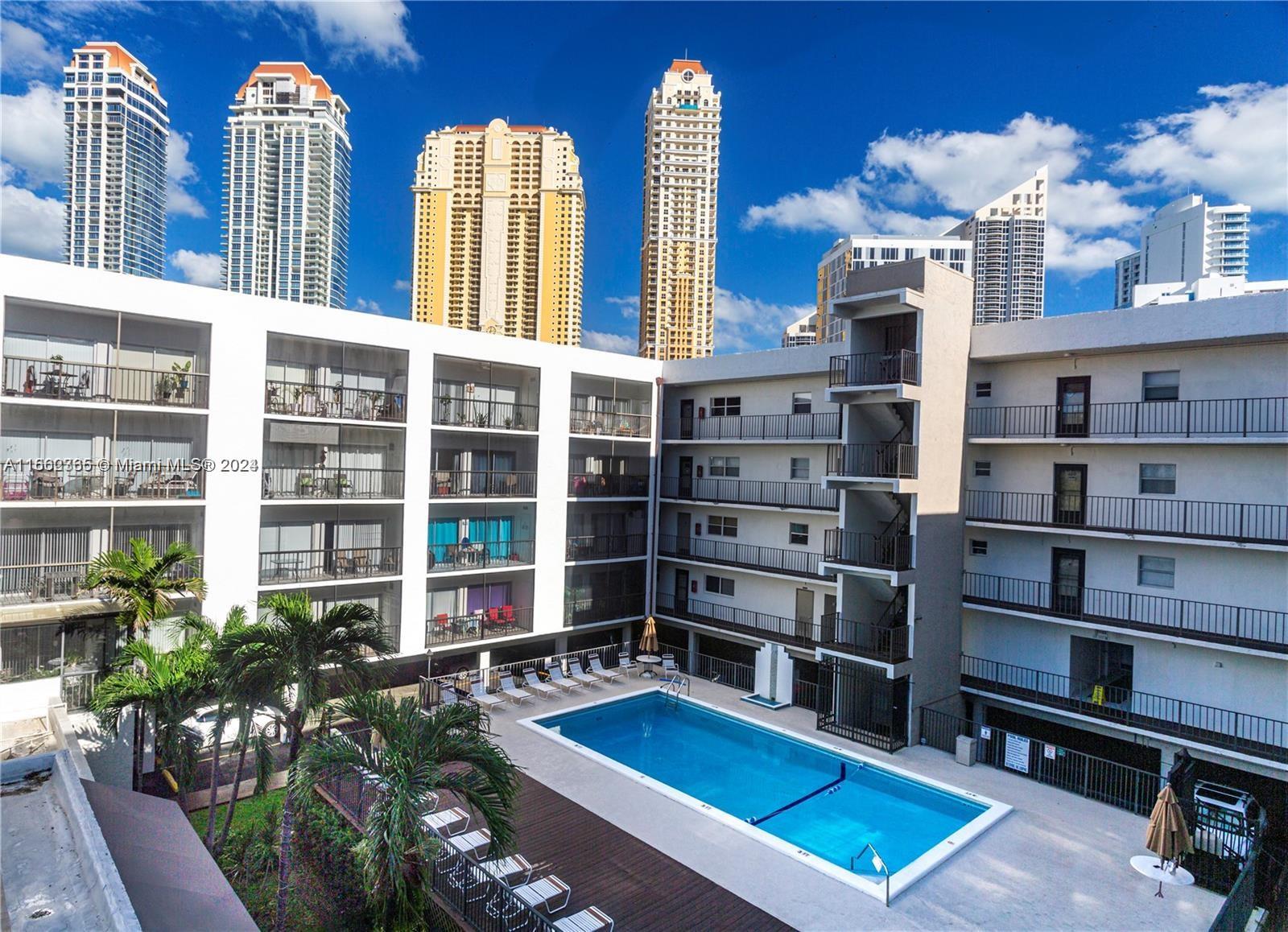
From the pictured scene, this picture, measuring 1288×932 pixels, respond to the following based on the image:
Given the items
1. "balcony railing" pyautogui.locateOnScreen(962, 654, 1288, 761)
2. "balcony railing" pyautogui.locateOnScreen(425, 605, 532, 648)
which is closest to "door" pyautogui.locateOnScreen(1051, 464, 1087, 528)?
"balcony railing" pyautogui.locateOnScreen(962, 654, 1288, 761)

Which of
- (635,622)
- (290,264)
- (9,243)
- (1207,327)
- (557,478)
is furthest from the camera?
(290,264)

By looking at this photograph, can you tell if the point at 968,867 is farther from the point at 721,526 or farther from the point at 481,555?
the point at 481,555

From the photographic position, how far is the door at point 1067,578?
17297 millimetres

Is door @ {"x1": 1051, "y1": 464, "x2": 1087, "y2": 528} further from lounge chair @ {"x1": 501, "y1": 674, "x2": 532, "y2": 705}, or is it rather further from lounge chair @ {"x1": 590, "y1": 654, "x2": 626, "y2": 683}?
lounge chair @ {"x1": 501, "y1": 674, "x2": 532, "y2": 705}

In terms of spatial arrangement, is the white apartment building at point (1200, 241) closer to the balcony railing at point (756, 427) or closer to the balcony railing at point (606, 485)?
the balcony railing at point (756, 427)

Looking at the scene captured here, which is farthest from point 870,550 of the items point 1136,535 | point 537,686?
point 537,686

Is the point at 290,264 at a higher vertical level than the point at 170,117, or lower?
lower

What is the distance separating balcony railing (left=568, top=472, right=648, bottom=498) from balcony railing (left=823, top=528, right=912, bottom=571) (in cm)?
718

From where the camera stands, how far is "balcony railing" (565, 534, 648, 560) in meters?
23.0

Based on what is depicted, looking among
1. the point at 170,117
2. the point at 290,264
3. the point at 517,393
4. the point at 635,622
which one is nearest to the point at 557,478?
the point at 517,393

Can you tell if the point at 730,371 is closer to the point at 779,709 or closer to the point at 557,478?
the point at 557,478

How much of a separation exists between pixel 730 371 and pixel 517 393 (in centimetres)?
703

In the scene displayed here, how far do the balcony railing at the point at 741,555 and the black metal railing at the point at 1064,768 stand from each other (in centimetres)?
518

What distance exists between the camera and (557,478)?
22.4m
